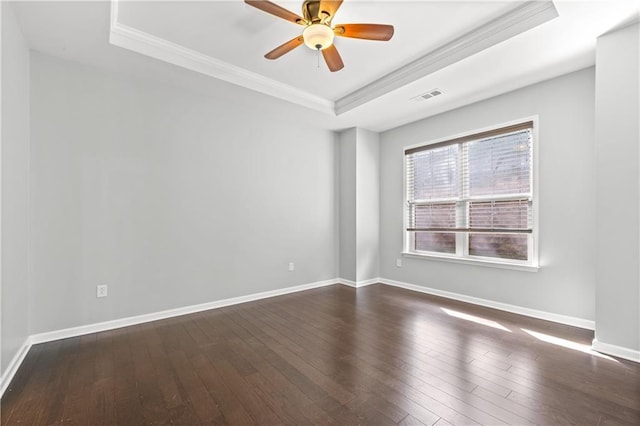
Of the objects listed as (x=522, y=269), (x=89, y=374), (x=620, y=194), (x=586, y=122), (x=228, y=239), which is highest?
(x=586, y=122)

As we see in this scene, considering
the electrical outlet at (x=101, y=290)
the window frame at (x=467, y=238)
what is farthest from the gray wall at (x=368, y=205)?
the electrical outlet at (x=101, y=290)

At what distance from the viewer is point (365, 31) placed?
2.23 m

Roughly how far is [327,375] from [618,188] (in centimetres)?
279

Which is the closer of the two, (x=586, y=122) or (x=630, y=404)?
(x=630, y=404)

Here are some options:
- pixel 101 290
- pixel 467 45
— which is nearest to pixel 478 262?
pixel 467 45

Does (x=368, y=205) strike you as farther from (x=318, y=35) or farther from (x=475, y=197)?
(x=318, y=35)

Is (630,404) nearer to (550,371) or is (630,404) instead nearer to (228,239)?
(550,371)

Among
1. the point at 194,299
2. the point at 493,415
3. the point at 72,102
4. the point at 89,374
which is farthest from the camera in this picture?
the point at 194,299

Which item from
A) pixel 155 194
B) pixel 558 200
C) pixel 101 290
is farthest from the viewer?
pixel 155 194

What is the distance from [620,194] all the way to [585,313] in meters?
1.36

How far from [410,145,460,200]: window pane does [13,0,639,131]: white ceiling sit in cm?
94

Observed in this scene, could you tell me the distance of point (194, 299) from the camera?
141 inches

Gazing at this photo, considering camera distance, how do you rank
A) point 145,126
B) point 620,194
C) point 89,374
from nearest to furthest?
point 89,374, point 620,194, point 145,126

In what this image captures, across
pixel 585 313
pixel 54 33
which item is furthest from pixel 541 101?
pixel 54 33
